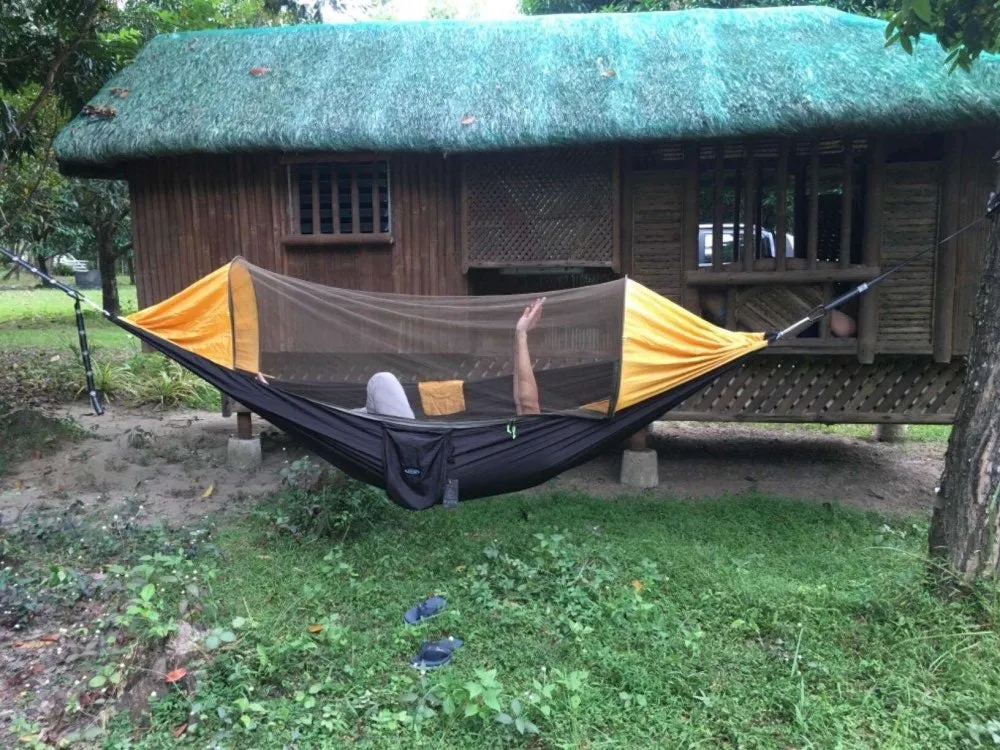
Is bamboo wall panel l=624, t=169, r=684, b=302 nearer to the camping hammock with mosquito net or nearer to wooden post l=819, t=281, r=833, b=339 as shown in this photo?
wooden post l=819, t=281, r=833, b=339

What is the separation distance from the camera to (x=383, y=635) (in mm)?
2711

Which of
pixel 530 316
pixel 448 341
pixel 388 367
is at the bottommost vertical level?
pixel 388 367

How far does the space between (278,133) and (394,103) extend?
2.44 feet

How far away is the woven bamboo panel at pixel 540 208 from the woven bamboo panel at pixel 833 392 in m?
1.20

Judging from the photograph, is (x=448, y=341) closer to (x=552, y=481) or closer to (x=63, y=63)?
(x=552, y=481)

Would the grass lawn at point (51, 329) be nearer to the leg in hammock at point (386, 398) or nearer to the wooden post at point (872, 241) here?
the leg in hammock at point (386, 398)

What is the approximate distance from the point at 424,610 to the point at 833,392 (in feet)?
10.2

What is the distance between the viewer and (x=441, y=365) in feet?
13.0

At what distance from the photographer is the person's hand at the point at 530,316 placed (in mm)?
3646

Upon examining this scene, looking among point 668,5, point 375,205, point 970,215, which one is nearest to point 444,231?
point 375,205

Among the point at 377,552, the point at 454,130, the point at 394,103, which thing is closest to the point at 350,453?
the point at 377,552

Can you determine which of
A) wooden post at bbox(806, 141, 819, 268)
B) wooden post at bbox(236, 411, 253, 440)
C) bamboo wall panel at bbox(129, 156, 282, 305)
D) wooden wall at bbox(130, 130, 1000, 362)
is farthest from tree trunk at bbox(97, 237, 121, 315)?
wooden post at bbox(806, 141, 819, 268)

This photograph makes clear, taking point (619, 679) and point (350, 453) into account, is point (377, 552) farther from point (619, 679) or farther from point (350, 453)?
point (619, 679)

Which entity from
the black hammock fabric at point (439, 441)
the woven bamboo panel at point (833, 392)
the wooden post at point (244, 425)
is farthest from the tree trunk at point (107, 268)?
the woven bamboo panel at point (833, 392)
